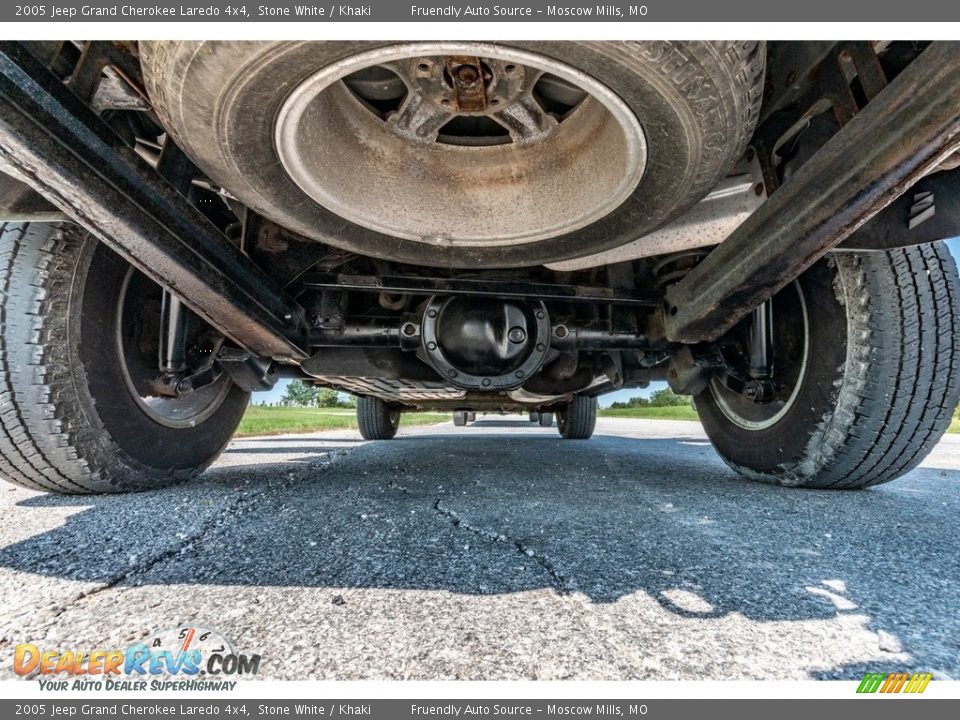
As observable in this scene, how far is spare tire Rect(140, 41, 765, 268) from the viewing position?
2.15ft

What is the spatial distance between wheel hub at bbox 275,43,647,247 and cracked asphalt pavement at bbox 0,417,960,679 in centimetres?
66

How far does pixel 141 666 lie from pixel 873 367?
1643mm

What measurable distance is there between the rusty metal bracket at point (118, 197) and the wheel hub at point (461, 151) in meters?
0.23

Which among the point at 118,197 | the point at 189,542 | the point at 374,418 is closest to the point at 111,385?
the point at 189,542

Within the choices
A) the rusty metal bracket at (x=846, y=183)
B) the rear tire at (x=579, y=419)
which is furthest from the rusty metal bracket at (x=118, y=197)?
the rear tire at (x=579, y=419)

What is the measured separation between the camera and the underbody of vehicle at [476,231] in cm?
67

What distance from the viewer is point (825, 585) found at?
0.74 m

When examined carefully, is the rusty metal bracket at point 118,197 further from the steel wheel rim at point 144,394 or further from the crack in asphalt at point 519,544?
the crack in asphalt at point 519,544

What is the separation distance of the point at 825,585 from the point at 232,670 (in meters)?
0.85

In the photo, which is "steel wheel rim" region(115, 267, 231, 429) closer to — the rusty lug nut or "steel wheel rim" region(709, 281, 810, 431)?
the rusty lug nut

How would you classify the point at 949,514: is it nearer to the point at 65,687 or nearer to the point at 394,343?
the point at 394,343

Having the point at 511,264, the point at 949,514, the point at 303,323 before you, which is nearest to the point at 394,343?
the point at 303,323

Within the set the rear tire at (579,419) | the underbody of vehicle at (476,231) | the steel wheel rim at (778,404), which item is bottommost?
the rear tire at (579,419)

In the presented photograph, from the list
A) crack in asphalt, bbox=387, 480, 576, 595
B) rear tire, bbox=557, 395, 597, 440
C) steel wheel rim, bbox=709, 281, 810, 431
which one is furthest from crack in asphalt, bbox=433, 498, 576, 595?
rear tire, bbox=557, 395, 597, 440
